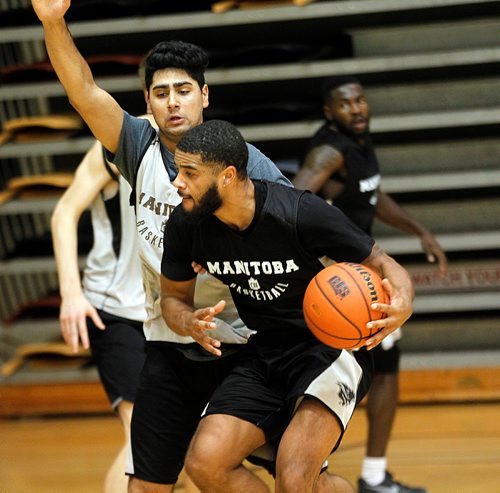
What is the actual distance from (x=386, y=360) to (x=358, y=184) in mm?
877

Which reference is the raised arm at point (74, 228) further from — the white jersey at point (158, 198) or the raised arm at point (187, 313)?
the raised arm at point (187, 313)

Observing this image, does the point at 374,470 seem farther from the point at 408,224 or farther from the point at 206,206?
the point at 206,206

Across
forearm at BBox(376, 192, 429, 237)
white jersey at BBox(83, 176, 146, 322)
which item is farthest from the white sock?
white jersey at BBox(83, 176, 146, 322)

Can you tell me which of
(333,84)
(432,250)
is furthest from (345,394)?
(333,84)

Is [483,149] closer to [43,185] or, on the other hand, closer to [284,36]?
[284,36]

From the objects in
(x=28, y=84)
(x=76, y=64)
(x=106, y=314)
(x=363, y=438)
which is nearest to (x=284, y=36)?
(x=28, y=84)

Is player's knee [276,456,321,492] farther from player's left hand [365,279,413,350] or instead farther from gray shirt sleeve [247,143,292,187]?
gray shirt sleeve [247,143,292,187]

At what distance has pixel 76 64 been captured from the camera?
11.2 ft

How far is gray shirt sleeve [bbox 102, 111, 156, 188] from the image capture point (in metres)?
3.57

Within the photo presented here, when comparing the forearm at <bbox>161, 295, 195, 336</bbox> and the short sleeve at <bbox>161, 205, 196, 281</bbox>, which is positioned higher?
the short sleeve at <bbox>161, 205, 196, 281</bbox>

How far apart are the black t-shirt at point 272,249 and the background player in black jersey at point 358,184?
58.3 inches

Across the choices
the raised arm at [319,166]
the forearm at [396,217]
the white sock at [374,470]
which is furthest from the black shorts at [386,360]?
the raised arm at [319,166]

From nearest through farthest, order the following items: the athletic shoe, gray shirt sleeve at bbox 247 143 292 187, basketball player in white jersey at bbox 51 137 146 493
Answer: gray shirt sleeve at bbox 247 143 292 187 < basketball player in white jersey at bbox 51 137 146 493 < the athletic shoe

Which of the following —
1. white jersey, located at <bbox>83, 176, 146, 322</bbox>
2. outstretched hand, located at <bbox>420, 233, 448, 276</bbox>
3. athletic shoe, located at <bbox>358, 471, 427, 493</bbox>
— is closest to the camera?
white jersey, located at <bbox>83, 176, 146, 322</bbox>
